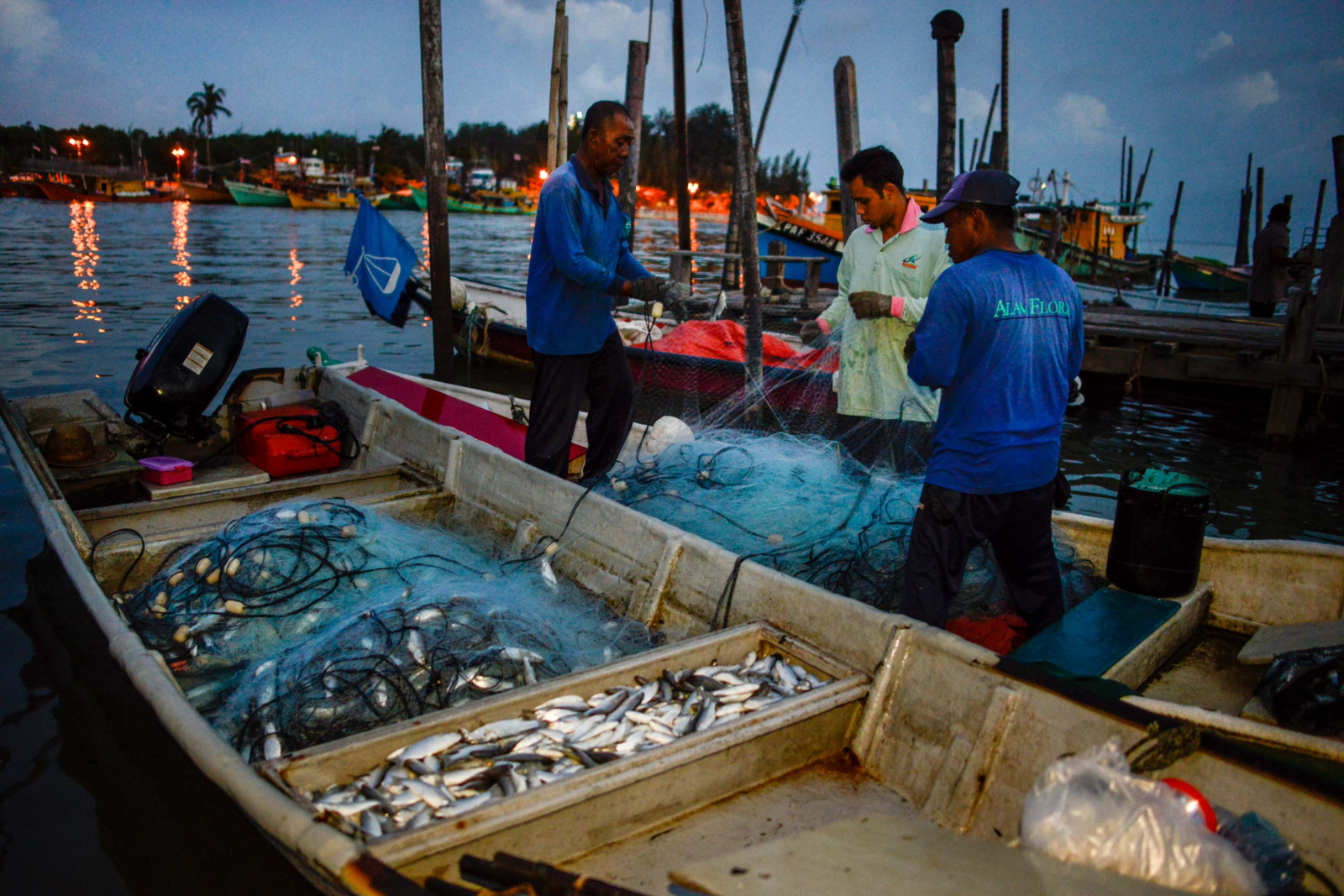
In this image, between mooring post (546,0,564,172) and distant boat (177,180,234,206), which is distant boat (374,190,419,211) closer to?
distant boat (177,180,234,206)

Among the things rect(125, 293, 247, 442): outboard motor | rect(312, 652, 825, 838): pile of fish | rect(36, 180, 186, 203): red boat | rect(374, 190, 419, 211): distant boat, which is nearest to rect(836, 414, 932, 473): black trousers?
rect(312, 652, 825, 838): pile of fish

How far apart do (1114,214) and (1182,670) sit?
35.2 m

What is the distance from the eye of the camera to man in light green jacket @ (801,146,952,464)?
4852 millimetres

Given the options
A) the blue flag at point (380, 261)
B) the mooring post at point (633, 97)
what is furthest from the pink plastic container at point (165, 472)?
the mooring post at point (633, 97)

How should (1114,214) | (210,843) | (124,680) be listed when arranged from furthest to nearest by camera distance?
(1114,214)
(124,680)
(210,843)

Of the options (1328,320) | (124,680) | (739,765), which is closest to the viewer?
(739,765)

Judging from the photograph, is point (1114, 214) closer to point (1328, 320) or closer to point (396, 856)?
point (1328, 320)

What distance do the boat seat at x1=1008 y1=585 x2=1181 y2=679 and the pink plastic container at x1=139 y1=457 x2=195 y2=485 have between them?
524 centimetres

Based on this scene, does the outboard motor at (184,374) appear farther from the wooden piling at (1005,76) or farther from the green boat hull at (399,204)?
the green boat hull at (399,204)

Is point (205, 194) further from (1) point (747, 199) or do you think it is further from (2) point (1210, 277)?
(1) point (747, 199)

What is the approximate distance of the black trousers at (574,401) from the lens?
5324 millimetres

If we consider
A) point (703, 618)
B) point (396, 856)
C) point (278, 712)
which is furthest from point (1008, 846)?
point (278, 712)

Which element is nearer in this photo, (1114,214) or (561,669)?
(561,669)

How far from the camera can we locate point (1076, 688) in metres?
2.65
